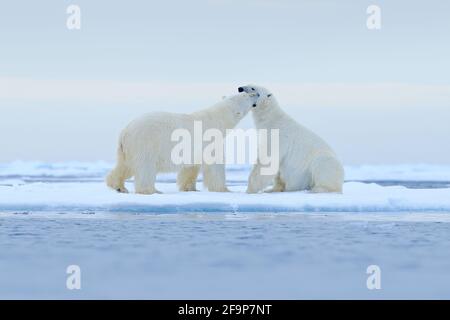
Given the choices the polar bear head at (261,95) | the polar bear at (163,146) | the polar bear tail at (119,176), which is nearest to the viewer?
the polar bear at (163,146)

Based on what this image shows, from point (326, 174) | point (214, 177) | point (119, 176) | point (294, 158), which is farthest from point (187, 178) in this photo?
point (326, 174)

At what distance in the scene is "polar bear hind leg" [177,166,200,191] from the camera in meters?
11.6

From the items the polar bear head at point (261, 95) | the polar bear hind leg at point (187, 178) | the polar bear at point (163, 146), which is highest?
the polar bear head at point (261, 95)

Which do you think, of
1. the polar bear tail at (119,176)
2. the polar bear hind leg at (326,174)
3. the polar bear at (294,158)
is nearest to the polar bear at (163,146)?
the polar bear tail at (119,176)

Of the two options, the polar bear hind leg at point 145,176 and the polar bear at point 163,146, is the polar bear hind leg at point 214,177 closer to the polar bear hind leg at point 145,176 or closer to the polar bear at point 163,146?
the polar bear at point 163,146

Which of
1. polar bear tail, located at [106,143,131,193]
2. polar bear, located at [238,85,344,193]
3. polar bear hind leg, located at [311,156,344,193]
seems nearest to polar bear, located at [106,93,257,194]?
polar bear tail, located at [106,143,131,193]

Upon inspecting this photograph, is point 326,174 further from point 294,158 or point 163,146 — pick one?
point 163,146

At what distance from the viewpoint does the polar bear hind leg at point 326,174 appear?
37.1 feet

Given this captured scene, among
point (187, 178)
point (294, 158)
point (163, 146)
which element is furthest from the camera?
point (187, 178)

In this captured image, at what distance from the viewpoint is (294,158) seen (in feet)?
37.5

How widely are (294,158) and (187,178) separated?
1.65 metres

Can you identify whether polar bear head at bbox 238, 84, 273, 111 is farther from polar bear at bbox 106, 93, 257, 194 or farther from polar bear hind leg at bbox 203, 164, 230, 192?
polar bear hind leg at bbox 203, 164, 230, 192
